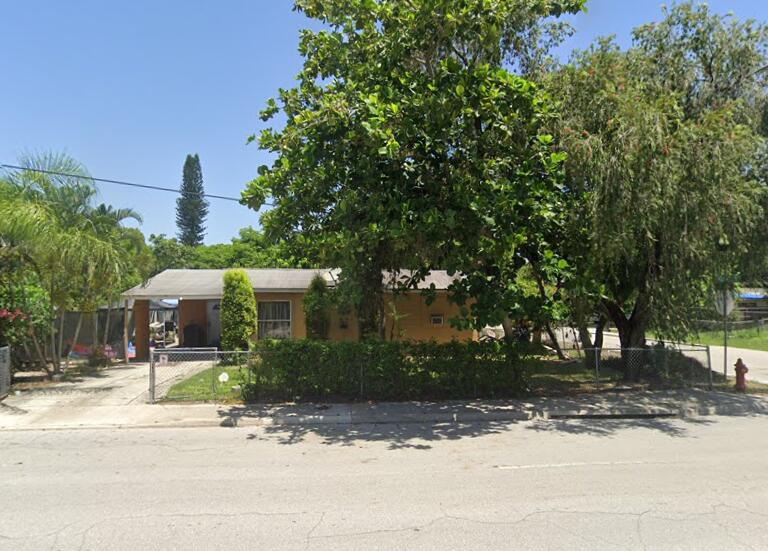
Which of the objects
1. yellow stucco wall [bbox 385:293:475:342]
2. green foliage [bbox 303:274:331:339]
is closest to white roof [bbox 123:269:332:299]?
green foliage [bbox 303:274:331:339]

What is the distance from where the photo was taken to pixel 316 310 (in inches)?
726

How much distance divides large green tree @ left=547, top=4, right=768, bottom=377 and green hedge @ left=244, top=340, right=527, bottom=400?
2756mm

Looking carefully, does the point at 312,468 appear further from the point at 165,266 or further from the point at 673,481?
the point at 165,266

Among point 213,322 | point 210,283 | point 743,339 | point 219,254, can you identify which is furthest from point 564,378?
point 219,254

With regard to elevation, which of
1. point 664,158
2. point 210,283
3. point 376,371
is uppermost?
point 664,158

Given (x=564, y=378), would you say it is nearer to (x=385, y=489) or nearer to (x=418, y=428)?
(x=418, y=428)

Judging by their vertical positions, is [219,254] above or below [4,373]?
above

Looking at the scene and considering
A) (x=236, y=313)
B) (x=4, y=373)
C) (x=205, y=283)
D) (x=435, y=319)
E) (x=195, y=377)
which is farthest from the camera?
(x=435, y=319)

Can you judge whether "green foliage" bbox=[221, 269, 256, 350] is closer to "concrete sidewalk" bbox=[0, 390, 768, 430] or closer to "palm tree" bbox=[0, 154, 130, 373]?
"palm tree" bbox=[0, 154, 130, 373]

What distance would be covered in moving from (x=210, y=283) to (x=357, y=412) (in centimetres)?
1224

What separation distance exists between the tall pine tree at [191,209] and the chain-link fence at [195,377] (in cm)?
5935

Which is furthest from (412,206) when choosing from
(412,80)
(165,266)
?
(165,266)

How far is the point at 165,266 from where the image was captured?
5800cm

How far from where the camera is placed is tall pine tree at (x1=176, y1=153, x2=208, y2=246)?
72.6m
